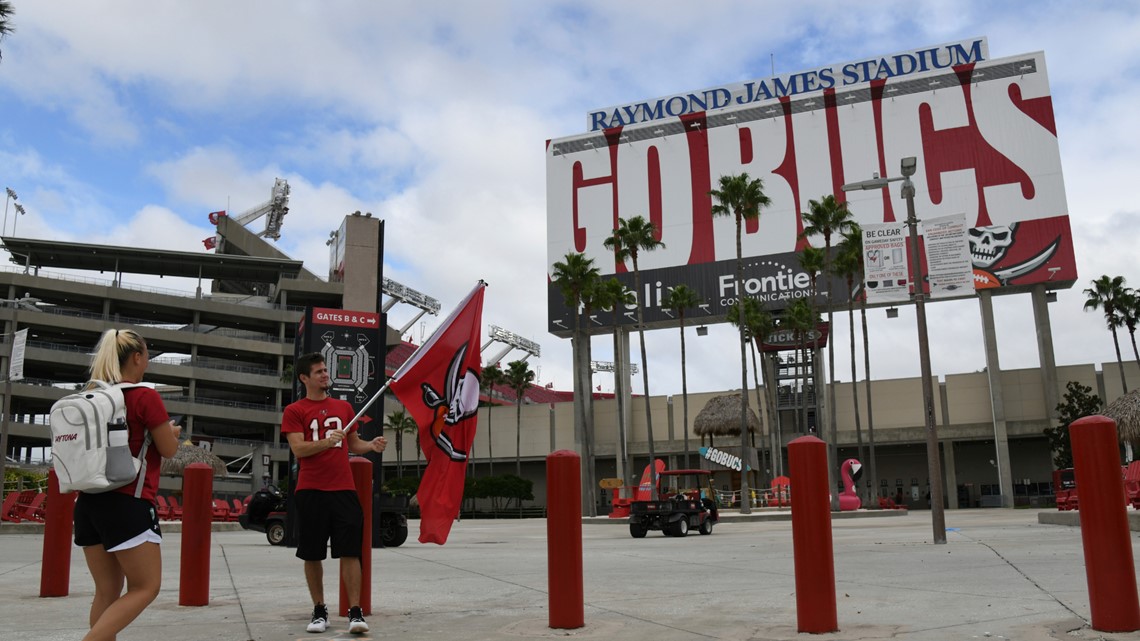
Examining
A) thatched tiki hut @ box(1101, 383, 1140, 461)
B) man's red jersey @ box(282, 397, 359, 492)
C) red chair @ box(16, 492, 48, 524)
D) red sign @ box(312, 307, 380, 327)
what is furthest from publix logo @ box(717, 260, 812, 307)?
man's red jersey @ box(282, 397, 359, 492)

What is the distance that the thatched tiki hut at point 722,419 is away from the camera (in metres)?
59.9

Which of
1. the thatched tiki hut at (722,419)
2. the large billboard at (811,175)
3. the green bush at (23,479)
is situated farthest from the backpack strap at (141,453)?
the thatched tiki hut at (722,419)

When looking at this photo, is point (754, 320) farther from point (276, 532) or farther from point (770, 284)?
point (276, 532)

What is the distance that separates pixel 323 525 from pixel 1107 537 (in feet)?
16.0

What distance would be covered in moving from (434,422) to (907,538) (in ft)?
47.3

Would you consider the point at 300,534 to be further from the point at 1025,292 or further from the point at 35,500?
the point at 1025,292

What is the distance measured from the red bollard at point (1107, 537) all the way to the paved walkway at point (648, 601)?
0.41 ft

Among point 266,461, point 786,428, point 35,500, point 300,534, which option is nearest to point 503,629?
point 300,534

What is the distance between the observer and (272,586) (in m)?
9.66

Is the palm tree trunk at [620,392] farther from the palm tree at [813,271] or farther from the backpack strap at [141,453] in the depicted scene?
the backpack strap at [141,453]

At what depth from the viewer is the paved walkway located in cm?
588

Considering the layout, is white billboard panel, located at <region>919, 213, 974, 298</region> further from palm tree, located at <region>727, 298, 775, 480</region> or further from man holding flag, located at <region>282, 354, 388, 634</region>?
palm tree, located at <region>727, 298, 775, 480</region>

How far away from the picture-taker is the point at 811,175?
2288 inches

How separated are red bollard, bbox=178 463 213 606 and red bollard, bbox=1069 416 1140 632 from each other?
20.9 ft
